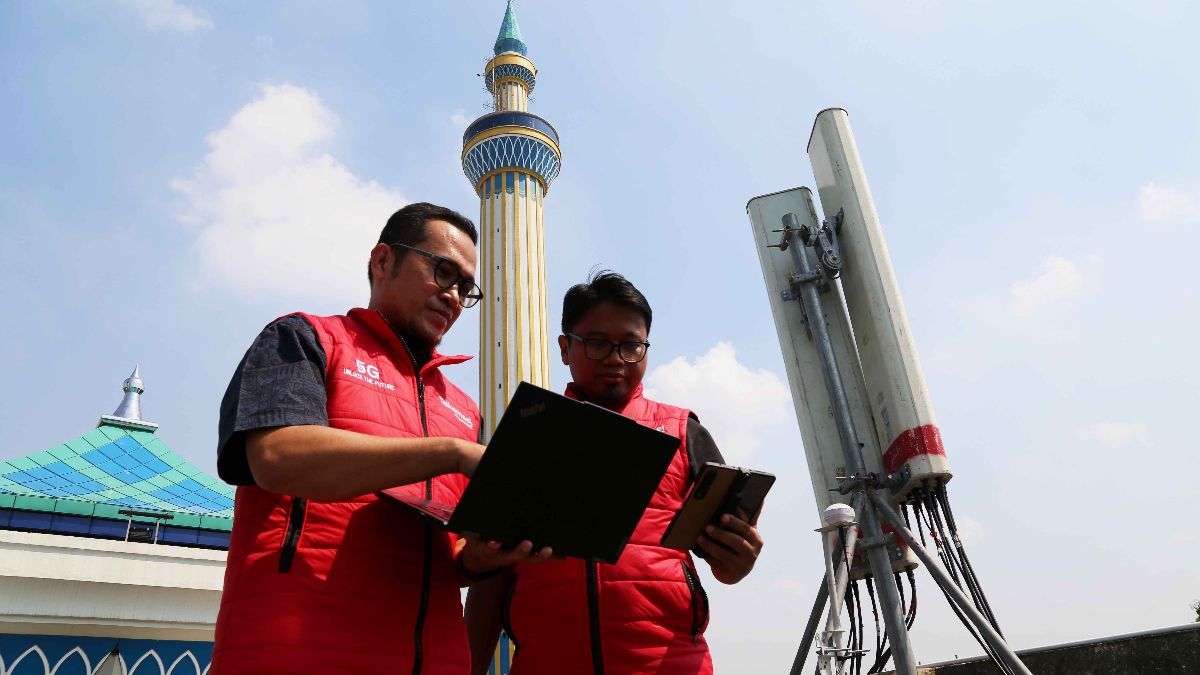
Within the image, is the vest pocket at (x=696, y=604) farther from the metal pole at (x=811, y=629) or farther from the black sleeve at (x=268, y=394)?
the metal pole at (x=811, y=629)

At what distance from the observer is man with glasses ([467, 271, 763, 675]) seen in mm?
1910

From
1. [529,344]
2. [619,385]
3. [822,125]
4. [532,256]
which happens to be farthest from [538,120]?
[619,385]

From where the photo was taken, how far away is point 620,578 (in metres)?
1.99

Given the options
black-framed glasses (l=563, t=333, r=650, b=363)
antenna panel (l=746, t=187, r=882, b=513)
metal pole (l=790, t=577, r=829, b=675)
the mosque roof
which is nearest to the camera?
black-framed glasses (l=563, t=333, r=650, b=363)

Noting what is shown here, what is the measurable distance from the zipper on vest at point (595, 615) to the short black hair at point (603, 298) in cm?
75

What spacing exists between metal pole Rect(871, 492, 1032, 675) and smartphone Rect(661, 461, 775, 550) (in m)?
2.97

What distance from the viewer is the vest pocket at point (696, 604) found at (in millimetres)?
2016

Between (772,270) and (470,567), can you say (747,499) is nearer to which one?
(470,567)

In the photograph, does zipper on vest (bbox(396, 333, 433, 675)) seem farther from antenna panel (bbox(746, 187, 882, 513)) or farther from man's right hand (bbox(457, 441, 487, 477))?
antenna panel (bbox(746, 187, 882, 513))

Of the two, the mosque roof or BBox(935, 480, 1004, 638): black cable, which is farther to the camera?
the mosque roof

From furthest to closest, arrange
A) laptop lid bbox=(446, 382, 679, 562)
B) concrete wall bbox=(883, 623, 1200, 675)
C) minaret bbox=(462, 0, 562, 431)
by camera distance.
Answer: minaret bbox=(462, 0, 562, 431)
concrete wall bbox=(883, 623, 1200, 675)
laptop lid bbox=(446, 382, 679, 562)

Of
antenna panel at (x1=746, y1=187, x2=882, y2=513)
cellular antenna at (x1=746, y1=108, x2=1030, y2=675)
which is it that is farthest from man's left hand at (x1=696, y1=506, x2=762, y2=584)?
antenna panel at (x1=746, y1=187, x2=882, y2=513)

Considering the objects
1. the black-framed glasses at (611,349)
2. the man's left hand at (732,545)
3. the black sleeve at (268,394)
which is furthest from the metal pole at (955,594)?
the black sleeve at (268,394)

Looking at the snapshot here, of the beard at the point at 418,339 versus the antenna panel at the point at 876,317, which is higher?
the antenna panel at the point at 876,317
